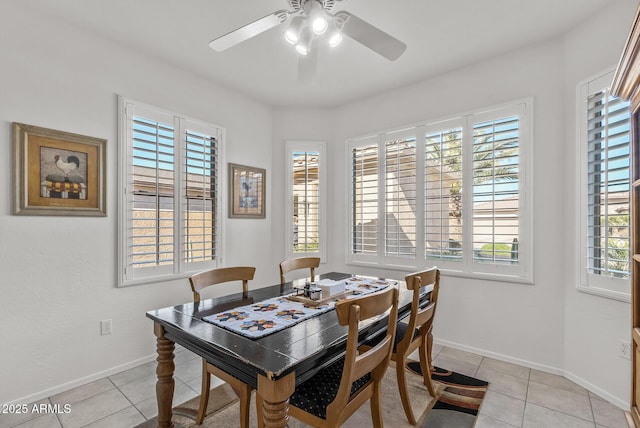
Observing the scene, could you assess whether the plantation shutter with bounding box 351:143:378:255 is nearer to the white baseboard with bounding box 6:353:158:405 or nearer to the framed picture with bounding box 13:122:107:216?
the white baseboard with bounding box 6:353:158:405

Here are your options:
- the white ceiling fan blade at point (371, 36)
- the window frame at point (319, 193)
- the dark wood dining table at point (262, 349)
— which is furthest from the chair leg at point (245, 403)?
the window frame at point (319, 193)

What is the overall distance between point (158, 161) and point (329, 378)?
2.36 m

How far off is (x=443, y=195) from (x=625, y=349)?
1707 mm

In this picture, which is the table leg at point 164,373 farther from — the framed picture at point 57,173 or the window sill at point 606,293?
the window sill at point 606,293

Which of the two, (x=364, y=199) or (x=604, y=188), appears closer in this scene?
(x=604, y=188)

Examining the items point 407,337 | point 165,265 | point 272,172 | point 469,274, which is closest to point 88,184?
point 165,265

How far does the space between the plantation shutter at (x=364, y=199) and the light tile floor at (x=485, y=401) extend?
152cm

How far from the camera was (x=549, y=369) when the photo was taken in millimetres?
2529

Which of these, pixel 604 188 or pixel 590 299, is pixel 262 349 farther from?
pixel 604 188

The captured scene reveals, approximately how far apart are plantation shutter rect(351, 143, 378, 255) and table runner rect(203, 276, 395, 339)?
5.49ft

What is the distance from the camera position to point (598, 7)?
215cm

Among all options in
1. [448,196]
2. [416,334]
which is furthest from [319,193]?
[416,334]

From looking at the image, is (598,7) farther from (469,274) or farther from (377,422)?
(377,422)

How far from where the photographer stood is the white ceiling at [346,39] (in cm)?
213
